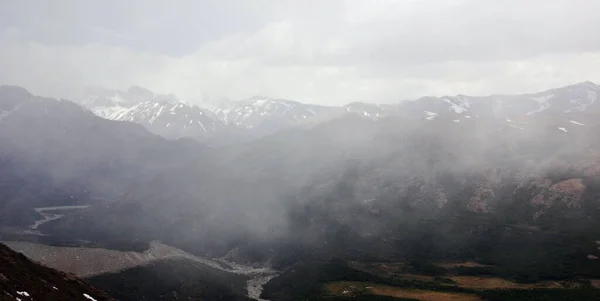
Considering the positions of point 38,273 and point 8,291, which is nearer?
point 8,291

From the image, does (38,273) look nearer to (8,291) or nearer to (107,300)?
(107,300)

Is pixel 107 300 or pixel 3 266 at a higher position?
pixel 3 266

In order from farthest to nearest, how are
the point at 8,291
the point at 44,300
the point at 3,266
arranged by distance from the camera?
the point at 3,266, the point at 44,300, the point at 8,291

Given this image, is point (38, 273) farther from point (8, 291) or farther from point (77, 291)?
point (8, 291)

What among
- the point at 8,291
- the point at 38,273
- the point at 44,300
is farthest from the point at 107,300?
the point at 8,291

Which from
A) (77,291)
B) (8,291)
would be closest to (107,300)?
(77,291)

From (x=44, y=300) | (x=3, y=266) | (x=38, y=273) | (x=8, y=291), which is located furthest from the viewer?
(x=38, y=273)
